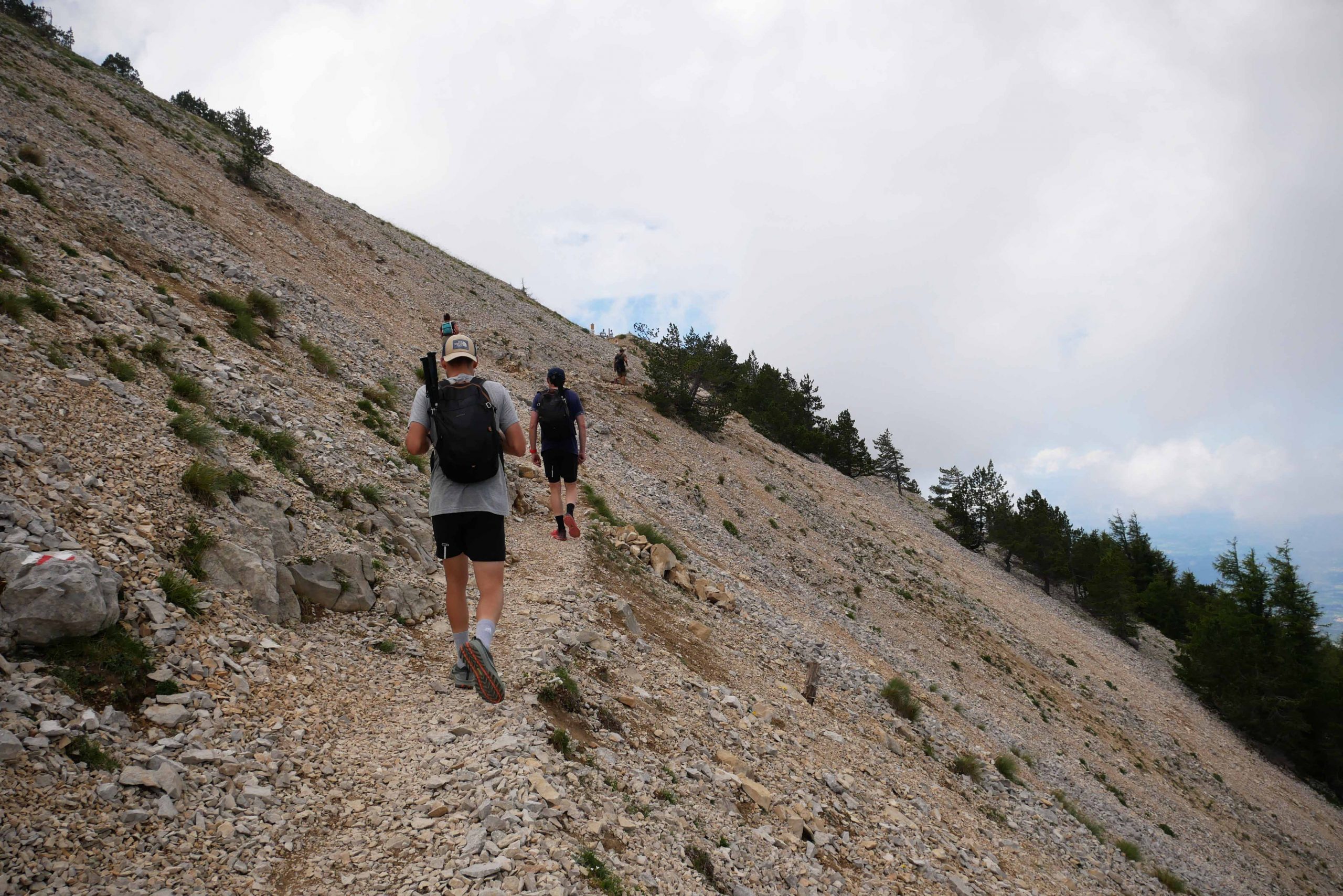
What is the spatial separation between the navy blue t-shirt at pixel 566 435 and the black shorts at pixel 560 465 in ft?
0.17

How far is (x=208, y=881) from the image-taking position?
362cm

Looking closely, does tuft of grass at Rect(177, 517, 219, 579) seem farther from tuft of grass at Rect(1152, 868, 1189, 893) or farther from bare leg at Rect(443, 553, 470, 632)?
tuft of grass at Rect(1152, 868, 1189, 893)

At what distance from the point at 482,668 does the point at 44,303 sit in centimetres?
767

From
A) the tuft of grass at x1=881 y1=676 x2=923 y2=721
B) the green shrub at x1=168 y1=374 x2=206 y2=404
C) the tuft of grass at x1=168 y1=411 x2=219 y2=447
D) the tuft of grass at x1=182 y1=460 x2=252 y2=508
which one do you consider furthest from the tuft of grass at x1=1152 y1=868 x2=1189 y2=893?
the green shrub at x1=168 y1=374 x2=206 y2=404

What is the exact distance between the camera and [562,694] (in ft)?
20.8

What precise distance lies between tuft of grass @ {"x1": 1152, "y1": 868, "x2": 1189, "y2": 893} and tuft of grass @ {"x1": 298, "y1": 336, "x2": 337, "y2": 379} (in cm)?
2304

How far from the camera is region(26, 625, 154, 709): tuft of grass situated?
423 centimetres

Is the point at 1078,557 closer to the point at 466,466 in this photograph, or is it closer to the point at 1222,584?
the point at 1222,584

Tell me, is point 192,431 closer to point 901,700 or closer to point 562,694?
point 562,694

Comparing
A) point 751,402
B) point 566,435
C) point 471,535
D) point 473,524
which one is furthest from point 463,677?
point 751,402

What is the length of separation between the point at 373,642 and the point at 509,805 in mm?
2993

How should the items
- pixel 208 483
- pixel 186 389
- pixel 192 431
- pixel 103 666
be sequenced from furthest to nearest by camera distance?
pixel 186 389
pixel 192 431
pixel 208 483
pixel 103 666

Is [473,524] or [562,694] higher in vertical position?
[473,524]

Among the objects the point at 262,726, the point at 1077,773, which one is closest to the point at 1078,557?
the point at 1077,773
